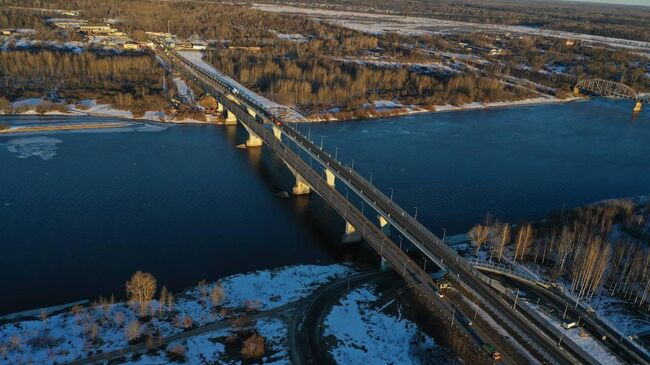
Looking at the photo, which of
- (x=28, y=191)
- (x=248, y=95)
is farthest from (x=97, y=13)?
(x=28, y=191)

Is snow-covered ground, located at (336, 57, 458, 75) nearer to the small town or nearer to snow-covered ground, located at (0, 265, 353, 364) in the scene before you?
the small town

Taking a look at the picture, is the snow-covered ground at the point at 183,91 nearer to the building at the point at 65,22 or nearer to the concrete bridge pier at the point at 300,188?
the concrete bridge pier at the point at 300,188

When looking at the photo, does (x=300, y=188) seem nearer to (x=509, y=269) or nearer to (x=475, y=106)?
(x=509, y=269)

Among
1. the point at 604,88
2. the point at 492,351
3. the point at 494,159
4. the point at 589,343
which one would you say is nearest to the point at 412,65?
the point at 604,88

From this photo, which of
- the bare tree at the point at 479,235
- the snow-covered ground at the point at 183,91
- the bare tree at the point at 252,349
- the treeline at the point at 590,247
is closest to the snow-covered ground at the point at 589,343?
the treeline at the point at 590,247

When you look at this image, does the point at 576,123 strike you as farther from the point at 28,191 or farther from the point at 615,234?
the point at 28,191
